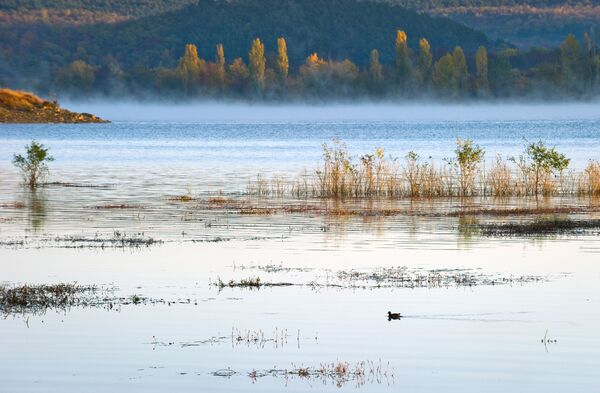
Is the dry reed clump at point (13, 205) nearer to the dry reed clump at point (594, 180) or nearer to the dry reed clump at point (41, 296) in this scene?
the dry reed clump at point (594, 180)

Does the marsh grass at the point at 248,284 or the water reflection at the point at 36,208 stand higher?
the water reflection at the point at 36,208

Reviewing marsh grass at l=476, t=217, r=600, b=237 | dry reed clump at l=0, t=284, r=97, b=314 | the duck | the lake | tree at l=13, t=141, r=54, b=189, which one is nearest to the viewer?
the lake

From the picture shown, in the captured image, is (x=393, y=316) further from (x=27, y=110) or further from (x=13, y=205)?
(x=27, y=110)

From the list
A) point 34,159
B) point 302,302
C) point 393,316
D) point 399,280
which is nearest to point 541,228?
point 399,280

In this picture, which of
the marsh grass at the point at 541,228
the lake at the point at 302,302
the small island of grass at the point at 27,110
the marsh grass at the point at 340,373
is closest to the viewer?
the marsh grass at the point at 340,373

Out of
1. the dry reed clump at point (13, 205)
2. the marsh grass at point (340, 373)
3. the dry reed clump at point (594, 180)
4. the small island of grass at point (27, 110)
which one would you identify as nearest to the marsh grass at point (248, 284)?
the marsh grass at point (340, 373)

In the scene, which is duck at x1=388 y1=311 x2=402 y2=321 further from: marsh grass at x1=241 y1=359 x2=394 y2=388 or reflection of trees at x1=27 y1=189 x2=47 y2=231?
reflection of trees at x1=27 y1=189 x2=47 y2=231

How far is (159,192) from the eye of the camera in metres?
51.3

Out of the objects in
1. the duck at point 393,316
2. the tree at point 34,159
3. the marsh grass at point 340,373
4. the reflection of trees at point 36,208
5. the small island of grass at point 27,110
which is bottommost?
the marsh grass at point 340,373

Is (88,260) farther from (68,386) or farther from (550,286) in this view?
(68,386)

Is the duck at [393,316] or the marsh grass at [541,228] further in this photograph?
the marsh grass at [541,228]

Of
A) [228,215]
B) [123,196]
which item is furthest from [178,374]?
[123,196]

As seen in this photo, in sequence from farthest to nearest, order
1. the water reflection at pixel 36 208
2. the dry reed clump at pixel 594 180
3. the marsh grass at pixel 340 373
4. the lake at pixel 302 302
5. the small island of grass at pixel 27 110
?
the small island of grass at pixel 27 110, the dry reed clump at pixel 594 180, the water reflection at pixel 36 208, the lake at pixel 302 302, the marsh grass at pixel 340 373

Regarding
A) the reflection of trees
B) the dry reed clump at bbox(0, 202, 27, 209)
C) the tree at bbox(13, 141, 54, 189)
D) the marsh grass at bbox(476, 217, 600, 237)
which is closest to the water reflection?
the reflection of trees
